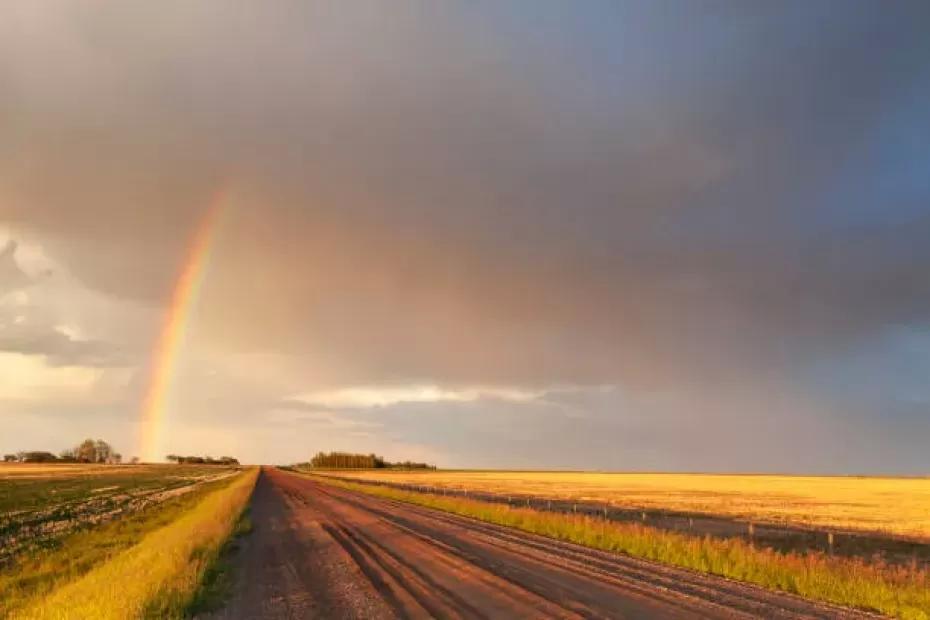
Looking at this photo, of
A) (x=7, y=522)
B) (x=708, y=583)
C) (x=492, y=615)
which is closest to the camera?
(x=492, y=615)

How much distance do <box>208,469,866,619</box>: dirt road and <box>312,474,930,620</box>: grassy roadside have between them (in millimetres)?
1253

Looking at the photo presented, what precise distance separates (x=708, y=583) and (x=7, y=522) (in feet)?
125

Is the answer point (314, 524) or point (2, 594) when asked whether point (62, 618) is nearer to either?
point (2, 594)

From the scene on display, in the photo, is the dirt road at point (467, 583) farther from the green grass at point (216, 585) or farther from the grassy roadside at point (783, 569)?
the grassy roadside at point (783, 569)

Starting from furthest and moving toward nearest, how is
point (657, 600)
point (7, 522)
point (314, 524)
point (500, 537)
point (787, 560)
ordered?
point (7, 522) < point (314, 524) < point (500, 537) < point (787, 560) < point (657, 600)

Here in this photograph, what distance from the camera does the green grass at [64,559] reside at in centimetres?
1743

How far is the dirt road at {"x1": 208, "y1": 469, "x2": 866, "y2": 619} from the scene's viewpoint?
12.6 metres

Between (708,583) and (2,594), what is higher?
(708,583)

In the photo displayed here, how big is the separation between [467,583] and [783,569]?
8.52 m

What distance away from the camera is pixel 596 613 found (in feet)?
39.4

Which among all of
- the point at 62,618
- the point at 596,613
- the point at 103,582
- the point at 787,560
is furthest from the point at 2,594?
the point at 787,560

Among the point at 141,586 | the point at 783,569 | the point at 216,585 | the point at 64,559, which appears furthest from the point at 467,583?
the point at 64,559

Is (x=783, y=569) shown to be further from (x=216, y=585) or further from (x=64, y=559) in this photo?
(x=64, y=559)

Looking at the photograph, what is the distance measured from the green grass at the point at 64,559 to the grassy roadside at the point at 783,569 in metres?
16.5
